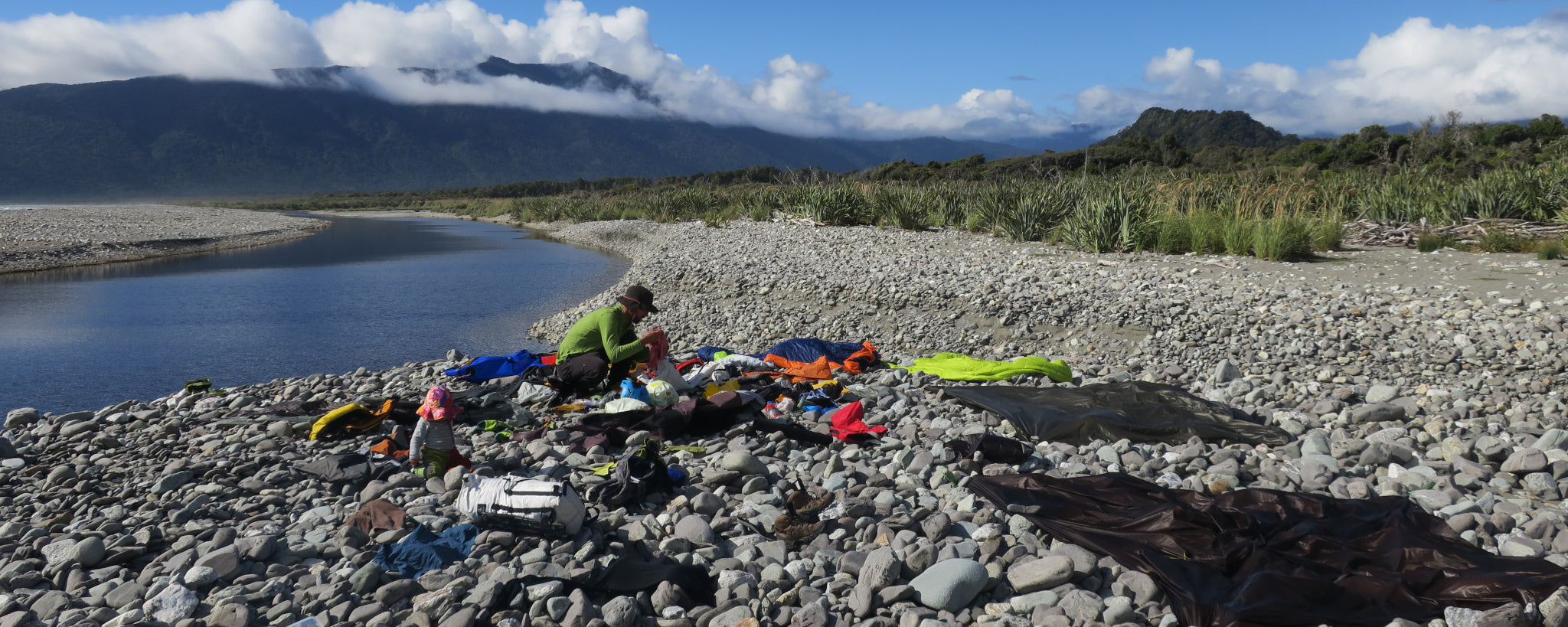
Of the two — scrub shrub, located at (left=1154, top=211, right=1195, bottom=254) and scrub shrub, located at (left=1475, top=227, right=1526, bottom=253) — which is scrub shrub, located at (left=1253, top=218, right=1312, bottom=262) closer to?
scrub shrub, located at (left=1154, top=211, right=1195, bottom=254)

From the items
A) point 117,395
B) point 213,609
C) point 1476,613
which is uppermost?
point 1476,613

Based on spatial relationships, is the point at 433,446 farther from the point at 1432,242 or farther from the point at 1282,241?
the point at 1432,242

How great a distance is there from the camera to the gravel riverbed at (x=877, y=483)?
9.08 feet

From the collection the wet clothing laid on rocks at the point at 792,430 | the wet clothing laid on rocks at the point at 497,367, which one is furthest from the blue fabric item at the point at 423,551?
the wet clothing laid on rocks at the point at 497,367

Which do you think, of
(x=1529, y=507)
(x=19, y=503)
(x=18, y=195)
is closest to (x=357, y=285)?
(x=19, y=503)

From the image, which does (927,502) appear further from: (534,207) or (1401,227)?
(534,207)

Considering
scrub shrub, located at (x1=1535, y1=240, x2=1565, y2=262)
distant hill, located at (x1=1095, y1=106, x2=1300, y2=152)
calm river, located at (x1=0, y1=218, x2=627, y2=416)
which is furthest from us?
distant hill, located at (x1=1095, y1=106, x2=1300, y2=152)

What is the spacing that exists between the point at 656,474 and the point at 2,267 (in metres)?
22.5

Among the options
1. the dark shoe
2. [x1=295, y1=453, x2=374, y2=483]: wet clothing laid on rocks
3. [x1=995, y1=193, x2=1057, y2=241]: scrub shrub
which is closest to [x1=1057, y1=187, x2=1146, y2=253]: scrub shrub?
[x1=995, y1=193, x2=1057, y2=241]: scrub shrub

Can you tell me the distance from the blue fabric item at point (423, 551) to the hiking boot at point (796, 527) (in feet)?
3.97

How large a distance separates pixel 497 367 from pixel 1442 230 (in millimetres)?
12149

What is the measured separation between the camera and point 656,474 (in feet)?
12.6

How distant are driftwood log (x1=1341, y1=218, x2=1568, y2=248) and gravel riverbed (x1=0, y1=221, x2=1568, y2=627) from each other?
3.12m

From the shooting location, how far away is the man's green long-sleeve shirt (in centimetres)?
572
